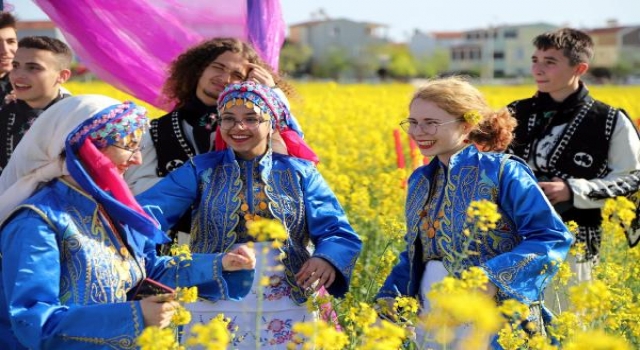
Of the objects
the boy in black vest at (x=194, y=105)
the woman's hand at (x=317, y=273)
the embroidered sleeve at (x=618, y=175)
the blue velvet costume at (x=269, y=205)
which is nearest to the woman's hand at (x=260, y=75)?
the boy in black vest at (x=194, y=105)

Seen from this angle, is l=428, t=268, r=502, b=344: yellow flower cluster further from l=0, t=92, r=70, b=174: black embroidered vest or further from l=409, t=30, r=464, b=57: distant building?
l=409, t=30, r=464, b=57: distant building

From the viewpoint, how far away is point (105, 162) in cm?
292

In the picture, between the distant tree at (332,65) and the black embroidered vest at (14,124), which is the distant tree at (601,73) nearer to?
the distant tree at (332,65)

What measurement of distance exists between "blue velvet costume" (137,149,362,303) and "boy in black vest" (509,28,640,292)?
1.37 metres

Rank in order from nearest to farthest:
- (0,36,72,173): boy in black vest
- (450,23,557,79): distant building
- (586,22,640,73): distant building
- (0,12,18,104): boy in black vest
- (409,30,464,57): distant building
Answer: (0,36,72,173): boy in black vest
(0,12,18,104): boy in black vest
(586,22,640,73): distant building
(450,23,557,79): distant building
(409,30,464,57): distant building

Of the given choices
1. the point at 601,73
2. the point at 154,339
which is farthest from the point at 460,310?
the point at 601,73

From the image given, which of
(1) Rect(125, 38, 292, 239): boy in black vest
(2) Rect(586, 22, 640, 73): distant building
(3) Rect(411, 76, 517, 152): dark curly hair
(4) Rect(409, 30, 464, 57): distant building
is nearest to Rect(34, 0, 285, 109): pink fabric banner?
(1) Rect(125, 38, 292, 239): boy in black vest

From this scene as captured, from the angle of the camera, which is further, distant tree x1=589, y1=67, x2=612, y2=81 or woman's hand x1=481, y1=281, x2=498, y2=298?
distant tree x1=589, y1=67, x2=612, y2=81

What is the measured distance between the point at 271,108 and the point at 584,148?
187 centimetres

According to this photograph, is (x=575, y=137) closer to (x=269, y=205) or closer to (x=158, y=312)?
(x=269, y=205)

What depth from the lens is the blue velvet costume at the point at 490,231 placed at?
3.40 meters

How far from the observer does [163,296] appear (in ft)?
9.35

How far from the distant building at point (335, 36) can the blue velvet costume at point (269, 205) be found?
89675mm

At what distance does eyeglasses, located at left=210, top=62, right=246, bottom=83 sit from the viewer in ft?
14.5
